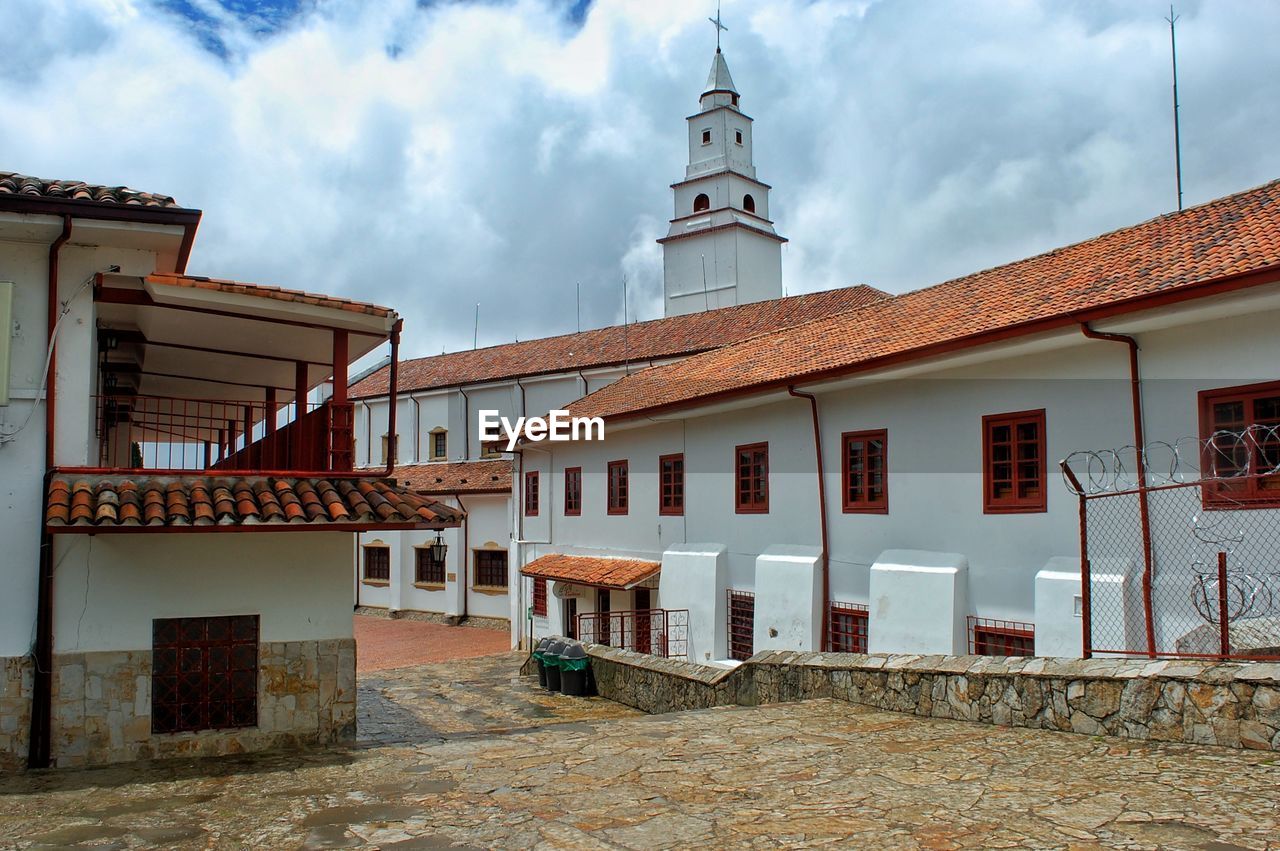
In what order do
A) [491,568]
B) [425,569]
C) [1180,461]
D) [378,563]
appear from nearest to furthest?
[1180,461]
[491,568]
[425,569]
[378,563]

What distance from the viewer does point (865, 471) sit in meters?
14.8

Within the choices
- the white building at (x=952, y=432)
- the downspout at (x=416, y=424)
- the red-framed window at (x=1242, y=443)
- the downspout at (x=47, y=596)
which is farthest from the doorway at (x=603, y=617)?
the downspout at (x=416, y=424)

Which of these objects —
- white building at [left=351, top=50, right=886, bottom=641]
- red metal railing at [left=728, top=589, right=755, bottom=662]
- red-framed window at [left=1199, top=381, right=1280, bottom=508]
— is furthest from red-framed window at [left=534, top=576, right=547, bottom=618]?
red-framed window at [left=1199, top=381, right=1280, bottom=508]

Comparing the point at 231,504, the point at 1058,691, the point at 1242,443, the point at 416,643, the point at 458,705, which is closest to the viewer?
the point at 1058,691

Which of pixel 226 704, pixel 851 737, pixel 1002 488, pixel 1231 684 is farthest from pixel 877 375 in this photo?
pixel 226 704

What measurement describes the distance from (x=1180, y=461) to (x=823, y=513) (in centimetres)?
568

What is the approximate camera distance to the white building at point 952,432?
1052 cm

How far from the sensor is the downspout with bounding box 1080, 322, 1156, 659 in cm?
1067

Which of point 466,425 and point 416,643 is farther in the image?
point 466,425

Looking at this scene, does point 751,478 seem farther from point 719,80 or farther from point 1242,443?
point 719,80

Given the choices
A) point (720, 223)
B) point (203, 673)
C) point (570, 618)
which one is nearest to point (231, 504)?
point (203, 673)

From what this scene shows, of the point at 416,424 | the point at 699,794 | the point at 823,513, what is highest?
the point at 416,424

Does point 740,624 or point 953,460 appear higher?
point 953,460

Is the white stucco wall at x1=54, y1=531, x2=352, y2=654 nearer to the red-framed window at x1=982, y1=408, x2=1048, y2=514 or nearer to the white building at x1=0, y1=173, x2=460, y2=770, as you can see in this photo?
the white building at x1=0, y1=173, x2=460, y2=770
